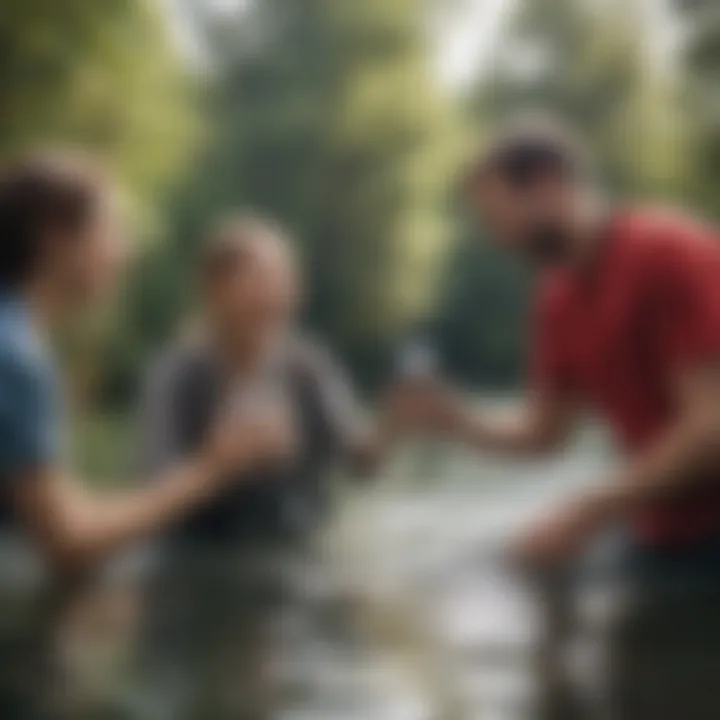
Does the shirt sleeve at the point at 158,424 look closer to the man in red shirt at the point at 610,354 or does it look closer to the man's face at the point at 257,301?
the man's face at the point at 257,301

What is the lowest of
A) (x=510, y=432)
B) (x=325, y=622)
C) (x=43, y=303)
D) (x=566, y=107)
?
(x=325, y=622)

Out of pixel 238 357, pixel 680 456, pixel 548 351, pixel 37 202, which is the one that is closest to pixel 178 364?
pixel 238 357

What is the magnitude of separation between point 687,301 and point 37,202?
49 centimetres

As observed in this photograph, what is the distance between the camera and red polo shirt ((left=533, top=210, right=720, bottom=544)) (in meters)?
1.12

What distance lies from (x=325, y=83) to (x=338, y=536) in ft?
1.12

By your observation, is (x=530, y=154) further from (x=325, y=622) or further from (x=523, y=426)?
(x=325, y=622)

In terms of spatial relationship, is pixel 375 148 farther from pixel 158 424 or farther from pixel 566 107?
pixel 158 424

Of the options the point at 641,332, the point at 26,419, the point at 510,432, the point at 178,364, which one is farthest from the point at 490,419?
the point at 26,419

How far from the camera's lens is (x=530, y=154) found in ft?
3.76

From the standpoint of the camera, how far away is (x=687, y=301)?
1.12 m

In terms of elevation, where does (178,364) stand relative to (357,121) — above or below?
below

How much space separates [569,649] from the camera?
3.65 ft

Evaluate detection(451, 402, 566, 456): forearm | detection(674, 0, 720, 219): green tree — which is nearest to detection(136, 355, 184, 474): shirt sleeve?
detection(451, 402, 566, 456): forearm

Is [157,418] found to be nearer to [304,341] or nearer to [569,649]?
[304,341]
